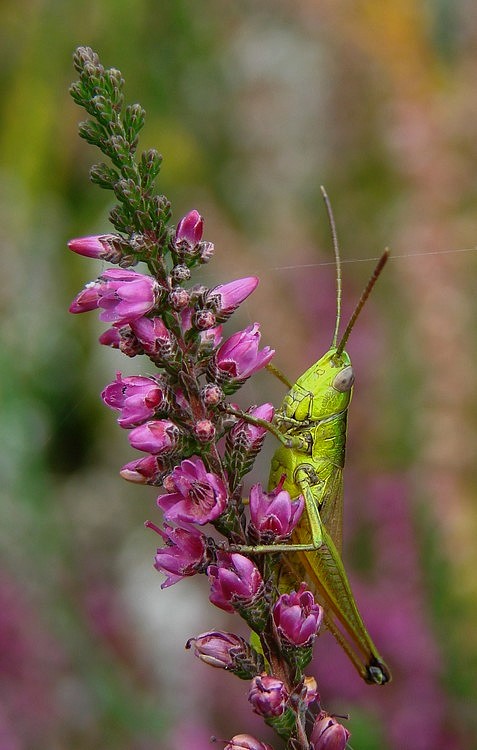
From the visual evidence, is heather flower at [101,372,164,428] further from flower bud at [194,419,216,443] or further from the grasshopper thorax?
the grasshopper thorax

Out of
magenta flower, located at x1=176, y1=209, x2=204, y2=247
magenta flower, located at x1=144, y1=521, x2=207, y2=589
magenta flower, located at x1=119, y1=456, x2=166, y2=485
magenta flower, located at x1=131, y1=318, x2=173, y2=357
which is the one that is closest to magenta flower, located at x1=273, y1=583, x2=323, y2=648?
magenta flower, located at x1=144, y1=521, x2=207, y2=589

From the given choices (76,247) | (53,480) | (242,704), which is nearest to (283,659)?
(76,247)

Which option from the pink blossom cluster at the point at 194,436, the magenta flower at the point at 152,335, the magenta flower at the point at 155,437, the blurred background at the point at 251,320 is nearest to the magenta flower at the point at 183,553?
the pink blossom cluster at the point at 194,436

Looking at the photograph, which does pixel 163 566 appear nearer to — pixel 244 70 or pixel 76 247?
pixel 76 247

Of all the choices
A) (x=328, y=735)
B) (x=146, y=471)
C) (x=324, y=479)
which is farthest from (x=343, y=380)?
(x=328, y=735)

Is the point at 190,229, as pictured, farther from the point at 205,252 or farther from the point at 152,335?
the point at 152,335

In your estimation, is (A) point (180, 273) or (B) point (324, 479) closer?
(A) point (180, 273)

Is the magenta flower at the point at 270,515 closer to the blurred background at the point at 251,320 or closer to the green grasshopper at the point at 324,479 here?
the green grasshopper at the point at 324,479
